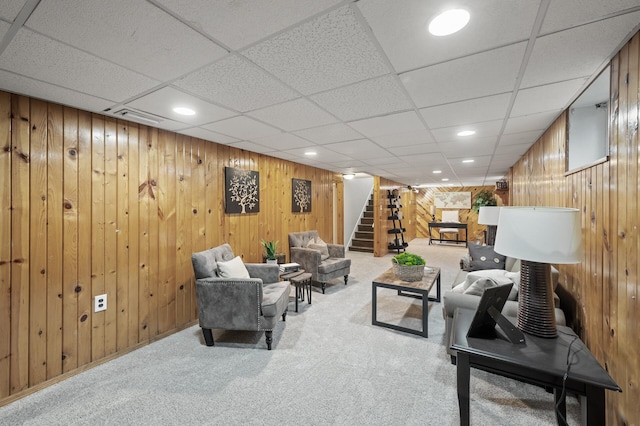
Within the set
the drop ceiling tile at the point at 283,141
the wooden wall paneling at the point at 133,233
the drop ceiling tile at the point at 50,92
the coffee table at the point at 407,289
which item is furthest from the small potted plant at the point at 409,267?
the drop ceiling tile at the point at 50,92

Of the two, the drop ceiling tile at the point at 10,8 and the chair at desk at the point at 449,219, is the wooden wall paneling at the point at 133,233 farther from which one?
the chair at desk at the point at 449,219

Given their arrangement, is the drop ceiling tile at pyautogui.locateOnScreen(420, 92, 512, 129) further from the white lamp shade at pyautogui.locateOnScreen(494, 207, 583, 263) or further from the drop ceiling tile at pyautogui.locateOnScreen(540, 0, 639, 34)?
the white lamp shade at pyautogui.locateOnScreen(494, 207, 583, 263)

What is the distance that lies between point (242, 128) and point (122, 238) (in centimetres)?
155

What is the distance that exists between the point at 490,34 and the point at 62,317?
3.41 m

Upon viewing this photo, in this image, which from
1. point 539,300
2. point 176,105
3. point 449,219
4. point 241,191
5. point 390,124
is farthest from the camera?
point 449,219

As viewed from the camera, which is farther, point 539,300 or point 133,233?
point 133,233

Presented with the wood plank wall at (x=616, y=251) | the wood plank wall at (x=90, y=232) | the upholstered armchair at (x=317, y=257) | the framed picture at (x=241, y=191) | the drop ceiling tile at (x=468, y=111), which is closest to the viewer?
the wood plank wall at (x=616, y=251)

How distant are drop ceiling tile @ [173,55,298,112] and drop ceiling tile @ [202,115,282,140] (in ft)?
1.17

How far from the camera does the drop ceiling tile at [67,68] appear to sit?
135 centimetres

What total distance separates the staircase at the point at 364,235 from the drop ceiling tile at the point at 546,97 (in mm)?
5893

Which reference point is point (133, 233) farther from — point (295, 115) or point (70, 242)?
point (295, 115)

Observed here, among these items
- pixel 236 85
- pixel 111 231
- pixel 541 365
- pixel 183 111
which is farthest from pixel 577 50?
pixel 111 231

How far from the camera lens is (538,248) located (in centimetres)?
136

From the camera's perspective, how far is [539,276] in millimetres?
1478
